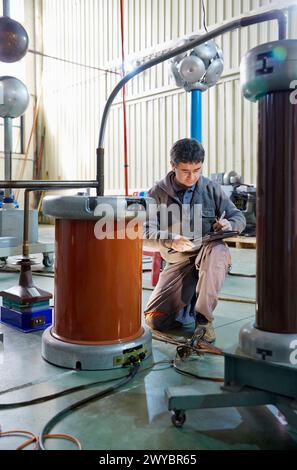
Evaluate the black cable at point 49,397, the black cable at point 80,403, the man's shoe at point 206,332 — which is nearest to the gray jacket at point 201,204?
the man's shoe at point 206,332

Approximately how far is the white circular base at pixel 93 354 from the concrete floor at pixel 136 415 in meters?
0.03

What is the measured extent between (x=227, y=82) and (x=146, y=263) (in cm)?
397

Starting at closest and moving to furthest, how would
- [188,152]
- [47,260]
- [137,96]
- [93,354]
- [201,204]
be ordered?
1. [93,354]
2. [188,152]
3. [201,204]
4. [47,260]
5. [137,96]

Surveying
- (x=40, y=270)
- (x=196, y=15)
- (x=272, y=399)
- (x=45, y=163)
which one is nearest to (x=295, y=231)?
(x=272, y=399)

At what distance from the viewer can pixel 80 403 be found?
4.69 feet

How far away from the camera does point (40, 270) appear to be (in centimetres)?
408

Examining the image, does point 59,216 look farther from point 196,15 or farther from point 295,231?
point 196,15

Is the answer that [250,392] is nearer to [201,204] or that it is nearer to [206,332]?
[206,332]

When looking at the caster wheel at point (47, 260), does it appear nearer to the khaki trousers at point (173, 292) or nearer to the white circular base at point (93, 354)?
the khaki trousers at point (173, 292)

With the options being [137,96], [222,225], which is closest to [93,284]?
[222,225]

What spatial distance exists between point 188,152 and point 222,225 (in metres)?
0.38

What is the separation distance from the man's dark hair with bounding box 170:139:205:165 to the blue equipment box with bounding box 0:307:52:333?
1.03 m
